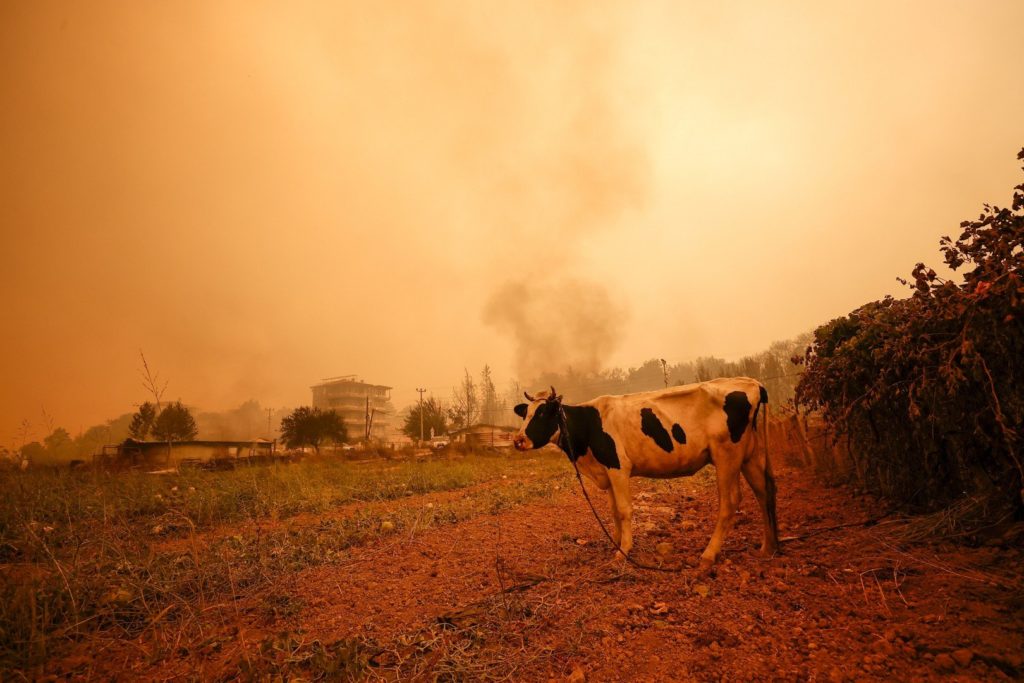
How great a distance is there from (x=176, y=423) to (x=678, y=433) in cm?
5885

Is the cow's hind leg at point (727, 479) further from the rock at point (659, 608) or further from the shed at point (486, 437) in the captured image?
the shed at point (486, 437)

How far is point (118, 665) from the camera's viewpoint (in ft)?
9.80

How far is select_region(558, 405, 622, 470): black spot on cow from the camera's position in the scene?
15.9 ft

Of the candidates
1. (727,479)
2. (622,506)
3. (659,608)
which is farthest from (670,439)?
(659,608)

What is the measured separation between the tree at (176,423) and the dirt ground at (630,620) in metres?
52.9

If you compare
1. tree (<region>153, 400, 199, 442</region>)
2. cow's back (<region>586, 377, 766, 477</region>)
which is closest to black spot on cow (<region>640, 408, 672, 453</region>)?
cow's back (<region>586, 377, 766, 477</region>)

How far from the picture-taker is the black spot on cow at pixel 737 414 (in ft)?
15.0

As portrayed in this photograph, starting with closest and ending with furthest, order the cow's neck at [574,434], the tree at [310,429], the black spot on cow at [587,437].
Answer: the black spot on cow at [587,437] → the cow's neck at [574,434] → the tree at [310,429]

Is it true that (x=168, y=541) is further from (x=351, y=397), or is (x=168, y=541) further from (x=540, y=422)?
(x=351, y=397)

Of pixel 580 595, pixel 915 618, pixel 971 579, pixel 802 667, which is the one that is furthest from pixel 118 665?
pixel 971 579

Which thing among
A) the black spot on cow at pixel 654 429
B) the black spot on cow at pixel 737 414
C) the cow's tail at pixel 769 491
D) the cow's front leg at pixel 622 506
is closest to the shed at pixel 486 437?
the cow's front leg at pixel 622 506

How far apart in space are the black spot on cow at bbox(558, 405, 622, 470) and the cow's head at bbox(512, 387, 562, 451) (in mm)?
149

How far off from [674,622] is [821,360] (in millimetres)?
4365

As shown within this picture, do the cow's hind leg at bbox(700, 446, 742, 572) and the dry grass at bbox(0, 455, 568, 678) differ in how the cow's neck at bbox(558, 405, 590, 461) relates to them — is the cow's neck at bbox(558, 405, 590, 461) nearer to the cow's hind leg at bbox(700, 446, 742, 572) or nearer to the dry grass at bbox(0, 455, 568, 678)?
the cow's hind leg at bbox(700, 446, 742, 572)
